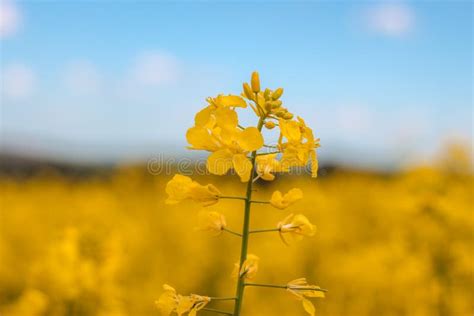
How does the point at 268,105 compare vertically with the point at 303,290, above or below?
above

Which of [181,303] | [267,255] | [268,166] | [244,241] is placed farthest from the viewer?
[267,255]

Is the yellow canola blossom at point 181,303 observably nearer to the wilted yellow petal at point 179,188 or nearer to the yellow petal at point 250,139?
the wilted yellow petal at point 179,188

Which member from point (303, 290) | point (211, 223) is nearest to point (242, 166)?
point (211, 223)

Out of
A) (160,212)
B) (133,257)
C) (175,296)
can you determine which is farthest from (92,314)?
(160,212)

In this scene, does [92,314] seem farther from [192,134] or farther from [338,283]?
[338,283]

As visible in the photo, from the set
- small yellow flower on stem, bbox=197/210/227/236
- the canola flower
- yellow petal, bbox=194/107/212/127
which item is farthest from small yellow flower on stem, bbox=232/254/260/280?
yellow petal, bbox=194/107/212/127

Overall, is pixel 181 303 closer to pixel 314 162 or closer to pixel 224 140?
pixel 224 140

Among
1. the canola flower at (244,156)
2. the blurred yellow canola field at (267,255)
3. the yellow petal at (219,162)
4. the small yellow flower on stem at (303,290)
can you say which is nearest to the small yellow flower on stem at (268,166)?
the canola flower at (244,156)
